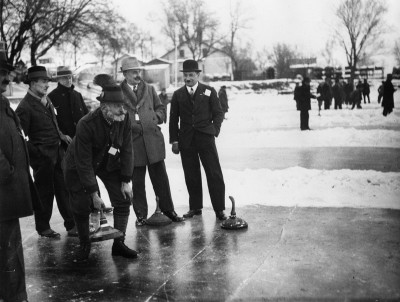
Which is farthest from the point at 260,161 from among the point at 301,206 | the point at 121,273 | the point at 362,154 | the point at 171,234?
the point at 121,273

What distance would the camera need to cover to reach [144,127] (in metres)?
6.06

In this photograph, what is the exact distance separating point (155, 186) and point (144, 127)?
2.36 ft

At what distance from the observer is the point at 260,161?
10.3 meters

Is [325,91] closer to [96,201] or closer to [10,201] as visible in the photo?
[96,201]

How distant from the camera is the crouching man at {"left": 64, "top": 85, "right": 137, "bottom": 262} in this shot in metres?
4.53

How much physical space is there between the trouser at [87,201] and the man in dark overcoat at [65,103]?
173 cm

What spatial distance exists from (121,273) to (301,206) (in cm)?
287

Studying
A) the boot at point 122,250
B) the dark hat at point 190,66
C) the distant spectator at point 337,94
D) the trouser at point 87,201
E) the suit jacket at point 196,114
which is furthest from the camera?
the distant spectator at point 337,94

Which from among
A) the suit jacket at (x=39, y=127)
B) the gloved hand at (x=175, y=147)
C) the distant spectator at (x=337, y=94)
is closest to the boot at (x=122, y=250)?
the suit jacket at (x=39, y=127)

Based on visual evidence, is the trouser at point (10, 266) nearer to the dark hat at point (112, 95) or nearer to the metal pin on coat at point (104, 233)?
the metal pin on coat at point (104, 233)

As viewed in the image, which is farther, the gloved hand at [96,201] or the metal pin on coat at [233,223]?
the metal pin on coat at [233,223]

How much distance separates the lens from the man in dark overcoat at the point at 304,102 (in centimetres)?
1714

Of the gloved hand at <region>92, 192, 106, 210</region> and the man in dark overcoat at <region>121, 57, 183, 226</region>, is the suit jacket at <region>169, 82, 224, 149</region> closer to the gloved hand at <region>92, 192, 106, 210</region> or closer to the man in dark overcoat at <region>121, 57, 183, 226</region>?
the man in dark overcoat at <region>121, 57, 183, 226</region>

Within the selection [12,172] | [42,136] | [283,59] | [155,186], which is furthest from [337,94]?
[283,59]
